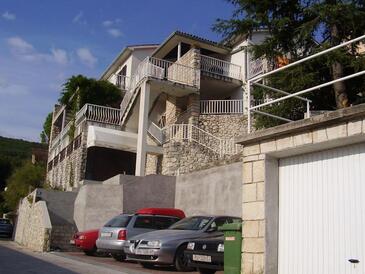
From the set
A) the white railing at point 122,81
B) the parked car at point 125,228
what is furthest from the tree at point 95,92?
the parked car at point 125,228

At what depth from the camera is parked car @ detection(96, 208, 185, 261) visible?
15.2 m

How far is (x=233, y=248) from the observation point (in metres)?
9.05

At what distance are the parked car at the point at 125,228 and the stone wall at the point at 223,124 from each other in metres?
10.6

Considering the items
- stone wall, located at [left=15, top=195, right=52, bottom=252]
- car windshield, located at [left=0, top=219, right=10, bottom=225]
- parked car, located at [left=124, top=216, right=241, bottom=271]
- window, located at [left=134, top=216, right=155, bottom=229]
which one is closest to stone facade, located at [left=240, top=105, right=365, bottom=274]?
parked car, located at [left=124, top=216, right=241, bottom=271]

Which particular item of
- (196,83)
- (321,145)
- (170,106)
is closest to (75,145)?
(170,106)

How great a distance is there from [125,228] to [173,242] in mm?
3412

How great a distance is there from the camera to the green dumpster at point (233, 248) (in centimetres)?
889

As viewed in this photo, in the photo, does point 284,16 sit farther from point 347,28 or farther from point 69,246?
point 69,246

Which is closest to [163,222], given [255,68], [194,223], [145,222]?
[145,222]

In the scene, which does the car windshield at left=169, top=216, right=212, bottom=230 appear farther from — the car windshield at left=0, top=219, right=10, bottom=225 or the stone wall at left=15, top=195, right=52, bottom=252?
the car windshield at left=0, top=219, right=10, bottom=225

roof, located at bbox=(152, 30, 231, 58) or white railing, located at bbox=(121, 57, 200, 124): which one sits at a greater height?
roof, located at bbox=(152, 30, 231, 58)

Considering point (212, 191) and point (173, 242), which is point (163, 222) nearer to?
point (212, 191)

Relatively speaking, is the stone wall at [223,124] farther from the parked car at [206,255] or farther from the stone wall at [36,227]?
the parked car at [206,255]

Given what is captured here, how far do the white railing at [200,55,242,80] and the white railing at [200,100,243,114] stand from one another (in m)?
1.95
